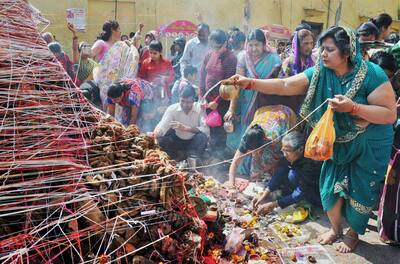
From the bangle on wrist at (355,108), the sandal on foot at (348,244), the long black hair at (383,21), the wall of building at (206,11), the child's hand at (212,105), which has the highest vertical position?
the wall of building at (206,11)

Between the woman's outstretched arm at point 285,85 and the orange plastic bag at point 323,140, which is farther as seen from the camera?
the woman's outstretched arm at point 285,85

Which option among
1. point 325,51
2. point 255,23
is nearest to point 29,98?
point 325,51

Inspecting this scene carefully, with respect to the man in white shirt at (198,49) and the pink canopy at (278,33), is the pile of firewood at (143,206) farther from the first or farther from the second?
the pink canopy at (278,33)

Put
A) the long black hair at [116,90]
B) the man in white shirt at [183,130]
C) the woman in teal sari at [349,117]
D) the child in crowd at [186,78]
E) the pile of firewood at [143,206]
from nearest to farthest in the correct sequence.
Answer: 1. the pile of firewood at [143,206]
2. the woman in teal sari at [349,117]
3. the long black hair at [116,90]
4. the man in white shirt at [183,130]
5. the child in crowd at [186,78]

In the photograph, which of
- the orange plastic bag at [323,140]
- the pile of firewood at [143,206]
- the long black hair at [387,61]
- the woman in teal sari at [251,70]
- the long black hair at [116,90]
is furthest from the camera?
the long black hair at [116,90]

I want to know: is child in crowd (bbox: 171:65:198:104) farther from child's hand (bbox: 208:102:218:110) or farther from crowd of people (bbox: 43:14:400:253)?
child's hand (bbox: 208:102:218:110)

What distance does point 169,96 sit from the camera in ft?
22.4

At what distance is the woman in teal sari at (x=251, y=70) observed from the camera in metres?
5.18

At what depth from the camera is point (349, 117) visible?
11.2 feet

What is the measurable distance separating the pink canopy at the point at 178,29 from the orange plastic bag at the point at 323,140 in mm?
12354

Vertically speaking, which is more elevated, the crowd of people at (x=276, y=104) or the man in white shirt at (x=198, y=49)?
the man in white shirt at (x=198, y=49)

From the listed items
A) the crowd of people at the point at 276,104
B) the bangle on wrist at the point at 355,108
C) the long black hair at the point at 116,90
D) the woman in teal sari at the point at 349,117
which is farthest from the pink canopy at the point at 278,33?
the bangle on wrist at the point at 355,108

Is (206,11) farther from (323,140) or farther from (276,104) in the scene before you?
(323,140)

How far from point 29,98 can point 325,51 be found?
2.49 metres
